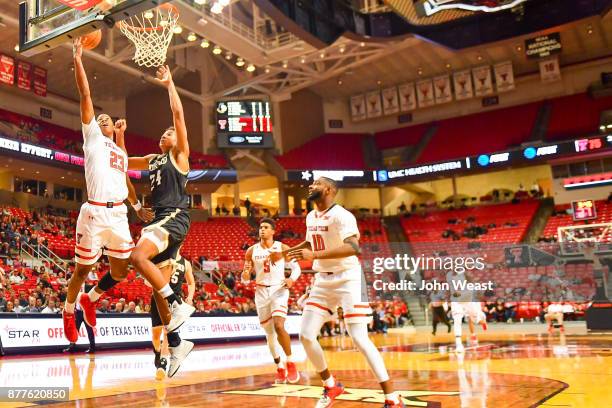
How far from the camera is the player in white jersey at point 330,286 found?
5.44 metres

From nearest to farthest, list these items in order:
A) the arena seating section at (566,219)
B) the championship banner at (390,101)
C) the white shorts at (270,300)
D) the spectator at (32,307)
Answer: the white shorts at (270,300) < the spectator at (32,307) < the arena seating section at (566,219) < the championship banner at (390,101)

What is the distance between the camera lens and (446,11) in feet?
84.0

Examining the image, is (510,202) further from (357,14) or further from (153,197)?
(153,197)

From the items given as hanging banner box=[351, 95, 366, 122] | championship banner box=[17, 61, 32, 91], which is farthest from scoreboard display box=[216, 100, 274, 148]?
hanging banner box=[351, 95, 366, 122]

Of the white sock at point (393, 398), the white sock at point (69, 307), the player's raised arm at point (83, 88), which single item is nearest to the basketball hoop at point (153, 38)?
the player's raised arm at point (83, 88)

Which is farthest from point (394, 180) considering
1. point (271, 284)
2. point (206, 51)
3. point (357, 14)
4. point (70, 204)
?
point (271, 284)

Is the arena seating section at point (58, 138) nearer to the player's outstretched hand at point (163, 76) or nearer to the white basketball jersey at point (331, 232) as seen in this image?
the player's outstretched hand at point (163, 76)

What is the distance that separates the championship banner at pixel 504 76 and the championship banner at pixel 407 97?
539cm

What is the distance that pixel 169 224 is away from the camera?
573 cm

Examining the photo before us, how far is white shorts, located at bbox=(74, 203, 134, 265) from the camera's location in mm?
Result: 5879

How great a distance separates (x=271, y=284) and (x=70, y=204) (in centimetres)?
2736

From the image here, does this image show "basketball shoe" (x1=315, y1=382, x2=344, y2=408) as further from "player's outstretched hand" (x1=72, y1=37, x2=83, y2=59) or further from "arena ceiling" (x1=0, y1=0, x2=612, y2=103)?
"arena ceiling" (x1=0, y1=0, x2=612, y2=103)

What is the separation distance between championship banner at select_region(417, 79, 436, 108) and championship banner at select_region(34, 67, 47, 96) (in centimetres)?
2294

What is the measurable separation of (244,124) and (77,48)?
26378 millimetres
